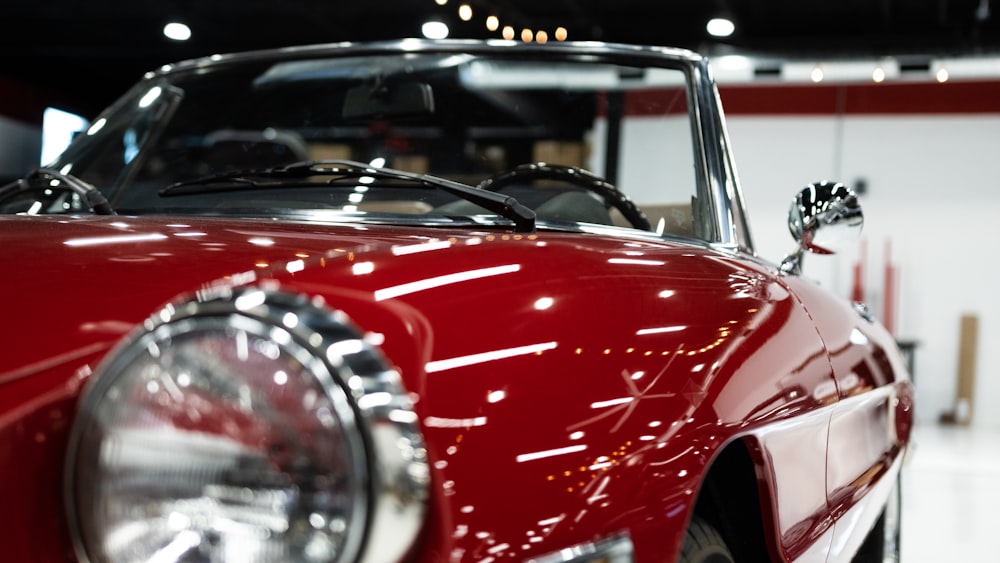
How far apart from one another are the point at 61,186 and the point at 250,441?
120 cm

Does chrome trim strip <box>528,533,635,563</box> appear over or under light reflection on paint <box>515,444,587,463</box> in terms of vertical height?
under

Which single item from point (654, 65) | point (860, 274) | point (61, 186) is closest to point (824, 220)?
point (654, 65)

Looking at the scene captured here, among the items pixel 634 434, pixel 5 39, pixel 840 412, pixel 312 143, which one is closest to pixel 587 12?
pixel 5 39

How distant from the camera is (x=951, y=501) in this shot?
538 centimetres

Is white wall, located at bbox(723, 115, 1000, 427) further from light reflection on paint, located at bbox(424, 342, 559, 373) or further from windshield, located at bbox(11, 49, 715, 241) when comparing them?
light reflection on paint, located at bbox(424, 342, 559, 373)

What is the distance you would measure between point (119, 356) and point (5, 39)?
1420 centimetres

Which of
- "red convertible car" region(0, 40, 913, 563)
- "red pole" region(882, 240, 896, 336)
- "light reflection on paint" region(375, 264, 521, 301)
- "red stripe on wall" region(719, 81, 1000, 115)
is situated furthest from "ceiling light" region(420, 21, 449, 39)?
"light reflection on paint" region(375, 264, 521, 301)

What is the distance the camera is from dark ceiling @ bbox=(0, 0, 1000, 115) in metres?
10.0

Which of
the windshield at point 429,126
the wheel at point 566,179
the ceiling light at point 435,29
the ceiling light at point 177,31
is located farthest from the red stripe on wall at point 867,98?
the wheel at point 566,179

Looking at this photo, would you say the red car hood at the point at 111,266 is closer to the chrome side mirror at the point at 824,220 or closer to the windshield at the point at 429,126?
the windshield at the point at 429,126

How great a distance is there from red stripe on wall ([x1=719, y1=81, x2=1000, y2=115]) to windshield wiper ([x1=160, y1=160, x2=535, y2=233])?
8357 mm

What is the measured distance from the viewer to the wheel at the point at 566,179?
6.61 ft

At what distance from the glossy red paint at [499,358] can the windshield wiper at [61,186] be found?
1.39 feet

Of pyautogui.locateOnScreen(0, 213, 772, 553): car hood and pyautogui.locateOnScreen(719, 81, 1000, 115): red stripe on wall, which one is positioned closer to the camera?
pyautogui.locateOnScreen(0, 213, 772, 553): car hood
